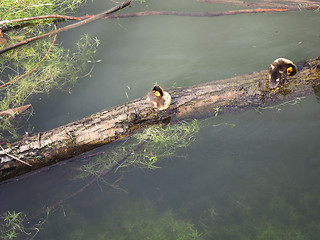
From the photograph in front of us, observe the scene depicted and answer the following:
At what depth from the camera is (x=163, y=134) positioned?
3.35 m

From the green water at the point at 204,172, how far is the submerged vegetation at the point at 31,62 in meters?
0.26

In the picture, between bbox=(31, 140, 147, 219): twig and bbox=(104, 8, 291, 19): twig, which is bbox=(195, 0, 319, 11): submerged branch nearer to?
bbox=(104, 8, 291, 19): twig

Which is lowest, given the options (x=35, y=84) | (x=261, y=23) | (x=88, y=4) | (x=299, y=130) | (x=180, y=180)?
(x=180, y=180)

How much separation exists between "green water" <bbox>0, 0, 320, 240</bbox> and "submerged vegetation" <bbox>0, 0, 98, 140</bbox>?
0.84 ft

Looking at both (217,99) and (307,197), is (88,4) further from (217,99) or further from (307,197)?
(307,197)

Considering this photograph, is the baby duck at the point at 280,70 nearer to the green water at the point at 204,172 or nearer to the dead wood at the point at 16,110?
the green water at the point at 204,172

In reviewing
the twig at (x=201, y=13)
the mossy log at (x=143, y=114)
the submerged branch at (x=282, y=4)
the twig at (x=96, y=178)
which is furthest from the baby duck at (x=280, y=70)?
the submerged branch at (x=282, y=4)

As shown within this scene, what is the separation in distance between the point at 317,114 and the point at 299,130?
334 millimetres

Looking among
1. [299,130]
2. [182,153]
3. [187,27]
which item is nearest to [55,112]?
[182,153]

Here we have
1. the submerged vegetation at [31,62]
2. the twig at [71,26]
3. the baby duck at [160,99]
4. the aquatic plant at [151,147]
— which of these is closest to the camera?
the baby duck at [160,99]

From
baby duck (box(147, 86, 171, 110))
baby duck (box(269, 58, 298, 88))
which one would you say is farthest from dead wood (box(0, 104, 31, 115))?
baby duck (box(269, 58, 298, 88))

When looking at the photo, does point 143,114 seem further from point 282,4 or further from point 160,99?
point 282,4

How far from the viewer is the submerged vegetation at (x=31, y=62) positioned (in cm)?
406

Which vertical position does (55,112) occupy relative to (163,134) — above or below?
above
